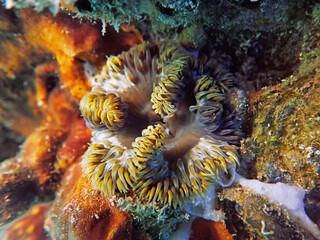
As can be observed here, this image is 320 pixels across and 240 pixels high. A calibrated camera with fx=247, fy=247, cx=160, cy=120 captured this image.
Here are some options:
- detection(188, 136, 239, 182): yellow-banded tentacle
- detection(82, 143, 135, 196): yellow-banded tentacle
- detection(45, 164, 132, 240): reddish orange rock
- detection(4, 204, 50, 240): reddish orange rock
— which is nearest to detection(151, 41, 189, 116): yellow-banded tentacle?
detection(188, 136, 239, 182): yellow-banded tentacle

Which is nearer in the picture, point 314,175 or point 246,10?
point 314,175

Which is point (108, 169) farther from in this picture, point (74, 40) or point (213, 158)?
point (74, 40)

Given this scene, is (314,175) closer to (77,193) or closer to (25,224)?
(77,193)

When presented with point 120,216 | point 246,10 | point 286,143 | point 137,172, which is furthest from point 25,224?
point 246,10

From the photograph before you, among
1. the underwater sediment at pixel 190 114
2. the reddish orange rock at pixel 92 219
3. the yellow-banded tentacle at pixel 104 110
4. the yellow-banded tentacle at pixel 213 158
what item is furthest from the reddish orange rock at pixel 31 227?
the yellow-banded tentacle at pixel 213 158

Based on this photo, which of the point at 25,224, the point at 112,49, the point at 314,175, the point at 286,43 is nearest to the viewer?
the point at 314,175

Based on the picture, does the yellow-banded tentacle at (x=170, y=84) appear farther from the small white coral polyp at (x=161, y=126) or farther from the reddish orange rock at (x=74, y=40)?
the reddish orange rock at (x=74, y=40)

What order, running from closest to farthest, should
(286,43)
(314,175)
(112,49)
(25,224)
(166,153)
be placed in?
(314,175), (286,43), (166,153), (112,49), (25,224)
